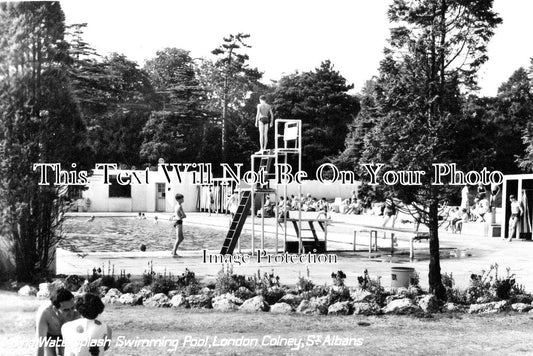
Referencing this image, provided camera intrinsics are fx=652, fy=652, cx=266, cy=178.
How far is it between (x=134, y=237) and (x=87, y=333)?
19.6 m

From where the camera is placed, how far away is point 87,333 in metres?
4.67

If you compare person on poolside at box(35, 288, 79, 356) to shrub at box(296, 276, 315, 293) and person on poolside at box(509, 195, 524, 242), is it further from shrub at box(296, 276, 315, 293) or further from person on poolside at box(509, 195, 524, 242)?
person on poolside at box(509, 195, 524, 242)

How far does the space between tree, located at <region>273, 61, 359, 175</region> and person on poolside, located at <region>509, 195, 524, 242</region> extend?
25.1m

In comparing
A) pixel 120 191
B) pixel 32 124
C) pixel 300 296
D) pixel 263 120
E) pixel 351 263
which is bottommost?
pixel 351 263

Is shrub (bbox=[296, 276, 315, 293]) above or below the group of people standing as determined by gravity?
below

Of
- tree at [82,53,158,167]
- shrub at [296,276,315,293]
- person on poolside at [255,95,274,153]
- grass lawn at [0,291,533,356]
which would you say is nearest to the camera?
grass lawn at [0,291,533,356]

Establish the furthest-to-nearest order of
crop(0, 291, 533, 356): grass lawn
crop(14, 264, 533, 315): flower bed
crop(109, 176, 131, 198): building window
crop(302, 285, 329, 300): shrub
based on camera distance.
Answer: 1. crop(109, 176, 131, 198): building window
2. crop(302, 285, 329, 300): shrub
3. crop(14, 264, 533, 315): flower bed
4. crop(0, 291, 533, 356): grass lawn

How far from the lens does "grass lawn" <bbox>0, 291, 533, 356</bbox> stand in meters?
6.98

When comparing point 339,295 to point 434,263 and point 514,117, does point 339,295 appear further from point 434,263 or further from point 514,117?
point 514,117

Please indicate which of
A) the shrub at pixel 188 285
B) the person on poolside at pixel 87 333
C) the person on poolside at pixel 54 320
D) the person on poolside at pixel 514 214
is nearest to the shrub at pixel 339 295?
the shrub at pixel 188 285

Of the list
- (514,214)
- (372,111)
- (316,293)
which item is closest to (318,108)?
(514,214)

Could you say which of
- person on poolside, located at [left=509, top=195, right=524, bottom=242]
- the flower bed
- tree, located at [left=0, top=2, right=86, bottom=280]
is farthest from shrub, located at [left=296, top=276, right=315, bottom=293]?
person on poolside, located at [left=509, top=195, right=524, bottom=242]

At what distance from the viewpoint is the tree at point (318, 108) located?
157 feet

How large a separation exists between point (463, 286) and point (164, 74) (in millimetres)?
40730
